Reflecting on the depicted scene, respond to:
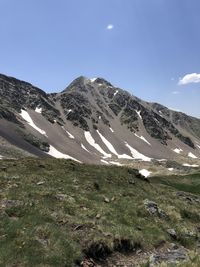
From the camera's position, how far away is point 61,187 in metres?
30.1

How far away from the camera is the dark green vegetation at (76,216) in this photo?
61.3 feet

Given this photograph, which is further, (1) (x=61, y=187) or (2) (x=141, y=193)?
(2) (x=141, y=193)

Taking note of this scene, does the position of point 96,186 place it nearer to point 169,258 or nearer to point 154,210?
point 154,210

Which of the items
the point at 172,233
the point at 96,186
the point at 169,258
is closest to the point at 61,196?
the point at 96,186

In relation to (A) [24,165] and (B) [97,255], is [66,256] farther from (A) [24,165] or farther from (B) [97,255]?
(A) [24,165]

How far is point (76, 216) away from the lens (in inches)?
952

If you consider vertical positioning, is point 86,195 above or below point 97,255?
above

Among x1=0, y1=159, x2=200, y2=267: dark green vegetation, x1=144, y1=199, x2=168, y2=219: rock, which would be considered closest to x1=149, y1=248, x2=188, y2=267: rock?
x1=0, y1=159, x2=200, y2=267: dark green vegetation

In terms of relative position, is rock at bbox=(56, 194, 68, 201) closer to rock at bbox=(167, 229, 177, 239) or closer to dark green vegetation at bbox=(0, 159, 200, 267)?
dark green vegetation at bbox=(0, 159, 200, 267)

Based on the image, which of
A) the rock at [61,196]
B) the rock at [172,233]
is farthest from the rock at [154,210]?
the rock at [61,196]

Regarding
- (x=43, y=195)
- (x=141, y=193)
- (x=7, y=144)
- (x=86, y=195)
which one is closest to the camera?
(x=43, y=195)

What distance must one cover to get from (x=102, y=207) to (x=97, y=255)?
649cm

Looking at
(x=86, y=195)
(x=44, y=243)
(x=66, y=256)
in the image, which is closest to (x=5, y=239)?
(x=44, y=243)

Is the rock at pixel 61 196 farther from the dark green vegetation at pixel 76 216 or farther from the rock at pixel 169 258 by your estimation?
the rock at pixel 169 258
